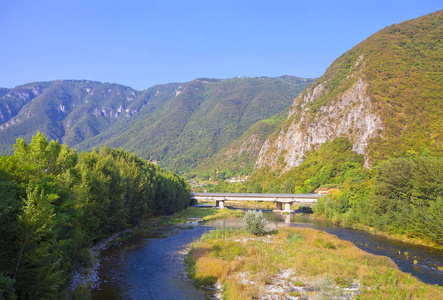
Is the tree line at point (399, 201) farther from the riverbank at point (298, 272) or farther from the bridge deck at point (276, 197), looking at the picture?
the bridge deck at point (276, 197)

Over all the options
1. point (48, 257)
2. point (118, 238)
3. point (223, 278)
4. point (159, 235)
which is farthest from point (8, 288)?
point (159, 235)

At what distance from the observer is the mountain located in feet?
361

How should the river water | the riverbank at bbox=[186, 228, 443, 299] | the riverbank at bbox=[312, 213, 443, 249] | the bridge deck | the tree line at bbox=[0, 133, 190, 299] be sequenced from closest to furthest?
the tree line at bbox=[0, 133, 190, 299]
the riverbank at bbox=[186, 228, 443, 299]
the river water
the riverbank at bbox=[312, 213, 443, 249]
the bridge deck

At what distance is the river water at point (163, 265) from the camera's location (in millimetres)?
25422

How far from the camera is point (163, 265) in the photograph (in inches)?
1350

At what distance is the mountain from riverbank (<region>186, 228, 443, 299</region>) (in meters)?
63.7

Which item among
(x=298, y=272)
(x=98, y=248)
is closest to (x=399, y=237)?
(x=298, y=272)

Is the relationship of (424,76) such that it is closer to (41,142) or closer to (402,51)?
(402,51)

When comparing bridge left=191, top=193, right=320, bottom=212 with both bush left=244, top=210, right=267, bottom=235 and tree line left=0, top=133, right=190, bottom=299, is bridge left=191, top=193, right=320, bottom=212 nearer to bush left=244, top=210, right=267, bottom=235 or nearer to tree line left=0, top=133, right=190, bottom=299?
bush left=244, top=210, right=267, bottom=235

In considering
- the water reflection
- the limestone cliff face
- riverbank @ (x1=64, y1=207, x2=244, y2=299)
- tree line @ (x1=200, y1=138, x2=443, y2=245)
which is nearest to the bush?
the water reflection

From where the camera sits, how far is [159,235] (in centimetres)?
5566

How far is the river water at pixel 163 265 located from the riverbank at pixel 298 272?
2224 mm

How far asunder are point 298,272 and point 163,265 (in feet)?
50.7

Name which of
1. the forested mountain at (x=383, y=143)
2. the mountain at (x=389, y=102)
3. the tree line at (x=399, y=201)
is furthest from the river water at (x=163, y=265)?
the mountain at (x=389, y=102)
